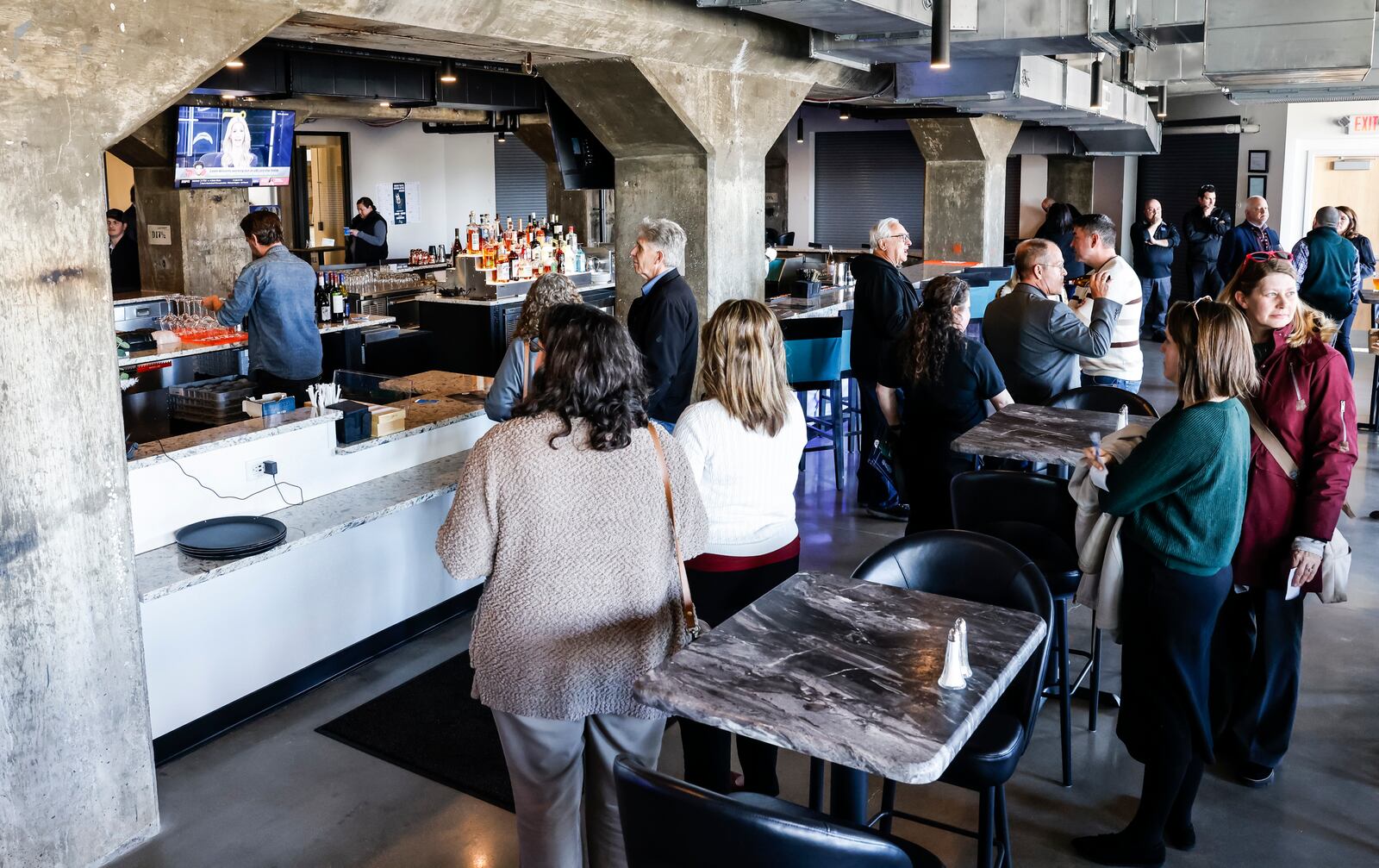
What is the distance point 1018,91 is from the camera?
787 cm

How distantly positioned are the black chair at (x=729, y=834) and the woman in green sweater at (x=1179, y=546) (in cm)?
143

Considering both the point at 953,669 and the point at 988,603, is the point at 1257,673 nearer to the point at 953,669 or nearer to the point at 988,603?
the point at 988,603

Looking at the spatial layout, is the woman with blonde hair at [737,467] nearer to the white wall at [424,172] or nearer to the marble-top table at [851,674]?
the marble-top table at [851,674]

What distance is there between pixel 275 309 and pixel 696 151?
2.45 metres

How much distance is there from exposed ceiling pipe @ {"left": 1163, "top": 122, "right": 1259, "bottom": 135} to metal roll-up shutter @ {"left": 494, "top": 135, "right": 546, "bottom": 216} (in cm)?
898

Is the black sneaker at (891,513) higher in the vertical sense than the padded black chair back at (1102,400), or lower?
lower

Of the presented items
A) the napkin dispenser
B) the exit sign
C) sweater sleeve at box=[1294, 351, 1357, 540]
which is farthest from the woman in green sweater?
the exit sign

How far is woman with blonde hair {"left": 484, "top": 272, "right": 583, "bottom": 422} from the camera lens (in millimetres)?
4250


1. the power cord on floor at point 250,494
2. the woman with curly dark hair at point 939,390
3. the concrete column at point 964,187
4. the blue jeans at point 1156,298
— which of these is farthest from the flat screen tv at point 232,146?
the blue jeans at point 1156,298

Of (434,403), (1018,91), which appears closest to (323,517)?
(434,403)

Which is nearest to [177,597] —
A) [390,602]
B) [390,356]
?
[390,602]

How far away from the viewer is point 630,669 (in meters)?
2.60

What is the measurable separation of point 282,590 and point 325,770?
73 centimetres

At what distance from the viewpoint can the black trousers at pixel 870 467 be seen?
6621mm
